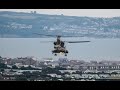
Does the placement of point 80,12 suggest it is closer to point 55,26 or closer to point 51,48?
point 55,26

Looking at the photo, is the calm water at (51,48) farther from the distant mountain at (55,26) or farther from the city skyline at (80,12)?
the city skyline at (80,12)

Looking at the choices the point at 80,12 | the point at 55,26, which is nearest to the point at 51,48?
the point at 55,26

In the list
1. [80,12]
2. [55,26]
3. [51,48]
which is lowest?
[51,48]

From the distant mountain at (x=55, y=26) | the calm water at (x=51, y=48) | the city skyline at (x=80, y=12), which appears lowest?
the calm water at (x=51, y=48)

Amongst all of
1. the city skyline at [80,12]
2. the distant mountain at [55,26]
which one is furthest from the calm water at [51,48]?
the city skyline at [80,12]

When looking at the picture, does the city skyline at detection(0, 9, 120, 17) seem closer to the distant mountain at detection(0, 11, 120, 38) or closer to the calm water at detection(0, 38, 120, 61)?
the distant mountain at detection(0, 11, 120, 38)
